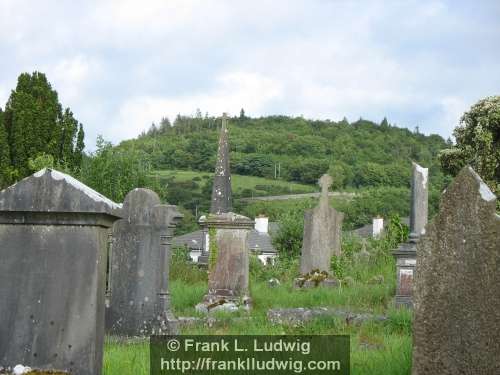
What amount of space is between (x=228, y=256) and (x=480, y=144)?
14.5 metres

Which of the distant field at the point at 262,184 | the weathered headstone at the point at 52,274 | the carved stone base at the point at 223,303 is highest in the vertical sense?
the distant field at the point at 262,184

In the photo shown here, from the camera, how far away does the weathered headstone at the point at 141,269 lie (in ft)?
30.6

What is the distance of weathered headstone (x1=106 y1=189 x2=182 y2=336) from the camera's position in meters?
9.34

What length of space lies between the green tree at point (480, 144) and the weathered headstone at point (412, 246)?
8.83 m

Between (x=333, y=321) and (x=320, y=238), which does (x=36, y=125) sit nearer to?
(x=320, y=238)

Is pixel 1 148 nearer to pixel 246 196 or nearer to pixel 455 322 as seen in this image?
pixel 455 322

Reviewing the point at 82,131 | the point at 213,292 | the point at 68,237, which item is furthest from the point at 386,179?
the point at 68,237

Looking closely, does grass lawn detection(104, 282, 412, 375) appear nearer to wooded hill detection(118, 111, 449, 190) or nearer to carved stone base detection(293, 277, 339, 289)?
carved stone base detection(293, 277, 339, 289)

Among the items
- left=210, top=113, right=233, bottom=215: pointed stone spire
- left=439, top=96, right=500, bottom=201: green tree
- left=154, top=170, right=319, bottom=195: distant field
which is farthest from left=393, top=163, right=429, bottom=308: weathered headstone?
left=154, top=170, right=319, bottom=195: distant field

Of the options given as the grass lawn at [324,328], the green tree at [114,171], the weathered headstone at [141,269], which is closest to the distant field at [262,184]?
the green tree at [114,171]

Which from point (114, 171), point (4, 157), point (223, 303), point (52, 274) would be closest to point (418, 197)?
point (223, 303)

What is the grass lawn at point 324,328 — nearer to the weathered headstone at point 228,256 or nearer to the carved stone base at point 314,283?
the carved stone base at point 314,283

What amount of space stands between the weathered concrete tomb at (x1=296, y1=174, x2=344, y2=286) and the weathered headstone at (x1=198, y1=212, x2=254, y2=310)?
→ 4.06m

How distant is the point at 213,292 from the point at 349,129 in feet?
203
